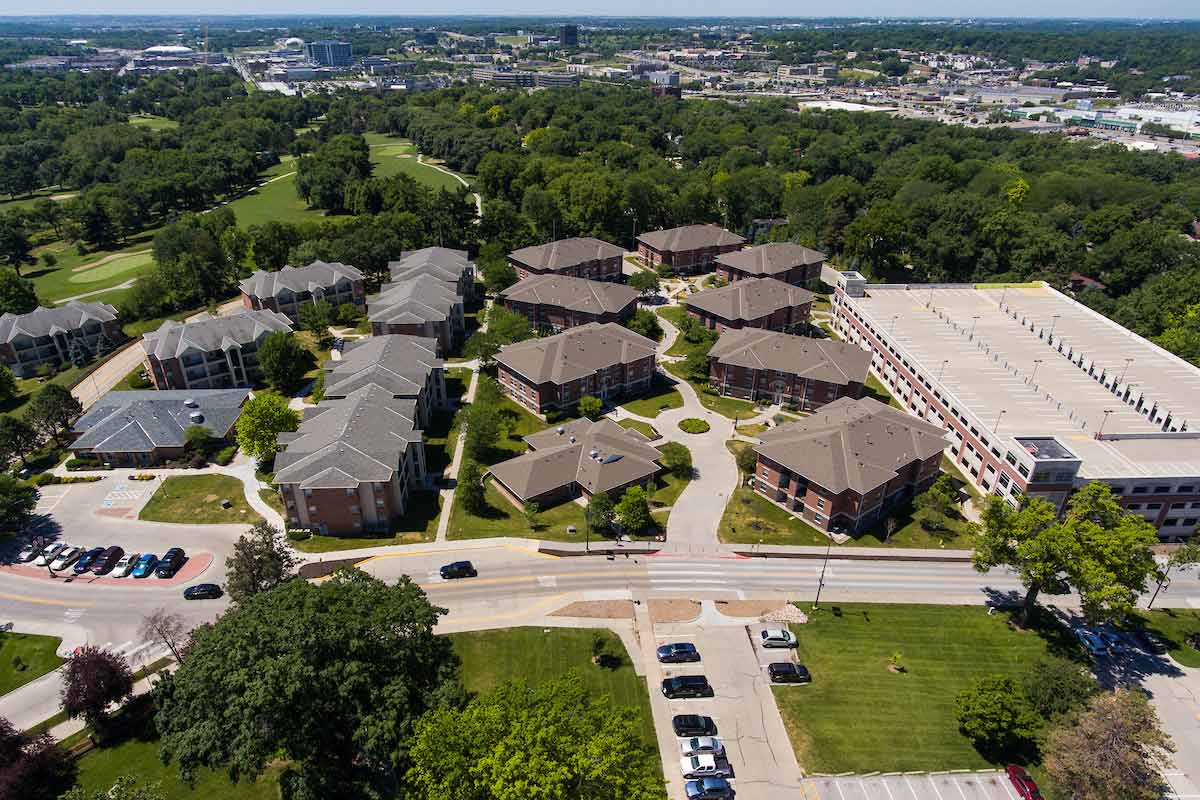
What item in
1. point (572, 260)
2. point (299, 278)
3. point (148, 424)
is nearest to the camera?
point (148, 424)

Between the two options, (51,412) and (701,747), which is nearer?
(701,747)

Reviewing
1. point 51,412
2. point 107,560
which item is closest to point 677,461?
point 107,560

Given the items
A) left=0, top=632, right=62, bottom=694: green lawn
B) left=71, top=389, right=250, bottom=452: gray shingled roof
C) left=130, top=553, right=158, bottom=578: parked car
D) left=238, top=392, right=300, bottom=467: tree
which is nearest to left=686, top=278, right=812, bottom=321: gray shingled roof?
left=238, top=392, right=300, bottom=467: tree

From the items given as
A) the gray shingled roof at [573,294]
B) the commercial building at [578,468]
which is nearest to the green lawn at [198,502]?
the commercial building at [578,468]

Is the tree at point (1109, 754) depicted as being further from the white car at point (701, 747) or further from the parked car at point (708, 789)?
the white car at point (701, 747)

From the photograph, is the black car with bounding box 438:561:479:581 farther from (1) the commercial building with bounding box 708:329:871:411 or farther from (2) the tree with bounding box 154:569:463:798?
(1) the commercial building with bounding box 708:329:871:411

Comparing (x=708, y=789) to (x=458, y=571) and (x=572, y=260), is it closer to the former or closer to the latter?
(x=458, y=571)
